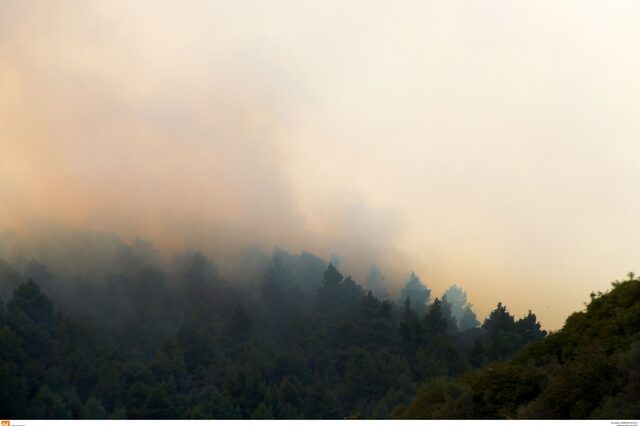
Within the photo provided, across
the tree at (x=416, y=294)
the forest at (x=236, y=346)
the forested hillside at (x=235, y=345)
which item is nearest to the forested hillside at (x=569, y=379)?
the forest at (x=236, y=346)

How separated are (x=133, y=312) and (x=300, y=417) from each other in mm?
68095

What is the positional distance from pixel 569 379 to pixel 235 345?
136992 mm

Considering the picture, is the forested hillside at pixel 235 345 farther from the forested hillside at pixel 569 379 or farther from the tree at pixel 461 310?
the forested hillside at pixel 569 379

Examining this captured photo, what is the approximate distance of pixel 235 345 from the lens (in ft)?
534

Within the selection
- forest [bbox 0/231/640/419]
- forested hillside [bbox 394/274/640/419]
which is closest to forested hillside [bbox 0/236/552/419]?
forest [bbox 0/231/640/419]

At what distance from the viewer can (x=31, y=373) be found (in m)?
119

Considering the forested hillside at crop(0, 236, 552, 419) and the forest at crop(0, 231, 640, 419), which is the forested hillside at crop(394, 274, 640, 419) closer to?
the forest at crop(0, 231, 640, 419)

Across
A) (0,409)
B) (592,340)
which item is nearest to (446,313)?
(0,409)

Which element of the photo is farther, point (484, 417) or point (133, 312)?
point (133, 312)

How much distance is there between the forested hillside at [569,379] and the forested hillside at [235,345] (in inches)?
2806

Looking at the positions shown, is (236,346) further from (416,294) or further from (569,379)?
(569,379)

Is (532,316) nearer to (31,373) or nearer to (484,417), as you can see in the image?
(31,373)

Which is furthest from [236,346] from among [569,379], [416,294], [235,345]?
[569,379]

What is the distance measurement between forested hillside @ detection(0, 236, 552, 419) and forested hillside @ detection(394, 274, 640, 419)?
71277 mm
